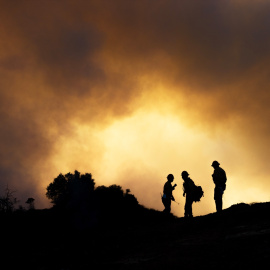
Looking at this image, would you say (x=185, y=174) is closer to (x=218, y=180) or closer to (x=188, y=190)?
(x=188, y=190)

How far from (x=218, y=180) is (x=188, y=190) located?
54.8 inches

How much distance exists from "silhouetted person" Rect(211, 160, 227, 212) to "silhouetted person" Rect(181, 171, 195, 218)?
103cm

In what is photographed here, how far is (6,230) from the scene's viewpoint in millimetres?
16578

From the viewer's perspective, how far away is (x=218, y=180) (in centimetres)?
1242

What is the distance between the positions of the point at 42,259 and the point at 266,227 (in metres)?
6.31

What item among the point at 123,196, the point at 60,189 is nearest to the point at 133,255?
the point at 123,196

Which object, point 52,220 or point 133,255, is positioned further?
point 52,220

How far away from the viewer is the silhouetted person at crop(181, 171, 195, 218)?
1292 cm

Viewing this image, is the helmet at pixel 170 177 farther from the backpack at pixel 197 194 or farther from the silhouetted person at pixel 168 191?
the backpack at pixel 197 194

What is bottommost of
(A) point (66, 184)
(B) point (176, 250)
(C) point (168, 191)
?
(B) point (176, 250)

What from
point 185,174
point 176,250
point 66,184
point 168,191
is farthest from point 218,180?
point 66,184

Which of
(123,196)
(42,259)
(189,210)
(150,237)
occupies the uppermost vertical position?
(123,196)

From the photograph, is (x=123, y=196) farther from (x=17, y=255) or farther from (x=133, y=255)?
(x=133, y=255)

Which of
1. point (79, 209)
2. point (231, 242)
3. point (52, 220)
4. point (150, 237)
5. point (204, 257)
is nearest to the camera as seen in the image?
point (204, 257)
